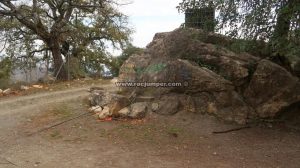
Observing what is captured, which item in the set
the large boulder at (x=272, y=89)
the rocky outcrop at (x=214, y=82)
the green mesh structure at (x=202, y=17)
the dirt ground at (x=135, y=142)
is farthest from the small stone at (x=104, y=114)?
the large boulder at (x=272, y=89)

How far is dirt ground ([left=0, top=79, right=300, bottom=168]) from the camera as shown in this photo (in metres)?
7.32

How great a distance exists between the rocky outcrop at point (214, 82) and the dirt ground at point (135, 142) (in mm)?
390

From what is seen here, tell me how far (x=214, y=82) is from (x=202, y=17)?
6.37ft

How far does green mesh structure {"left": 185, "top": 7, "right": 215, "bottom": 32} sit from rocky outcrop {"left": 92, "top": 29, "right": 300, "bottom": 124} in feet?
1.87

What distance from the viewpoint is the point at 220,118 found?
382 inches

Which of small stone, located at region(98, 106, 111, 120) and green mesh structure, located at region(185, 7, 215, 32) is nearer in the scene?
green mesh structure, located at region(185, 7, 215, 32)

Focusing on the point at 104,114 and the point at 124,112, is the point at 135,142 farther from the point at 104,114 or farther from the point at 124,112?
the point at 104,114

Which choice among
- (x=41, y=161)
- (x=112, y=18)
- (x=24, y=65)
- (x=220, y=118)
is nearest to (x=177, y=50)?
(x=220, y=118)

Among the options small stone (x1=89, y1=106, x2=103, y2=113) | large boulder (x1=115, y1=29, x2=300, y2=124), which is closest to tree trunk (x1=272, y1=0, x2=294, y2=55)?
large boulder (x1=115, y1=29, x2=300, y2=124)

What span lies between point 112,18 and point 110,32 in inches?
49.3

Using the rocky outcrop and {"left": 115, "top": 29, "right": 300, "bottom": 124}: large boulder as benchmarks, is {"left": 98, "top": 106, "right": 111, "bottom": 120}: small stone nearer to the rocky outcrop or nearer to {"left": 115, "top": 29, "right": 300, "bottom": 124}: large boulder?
the rocky outcrop

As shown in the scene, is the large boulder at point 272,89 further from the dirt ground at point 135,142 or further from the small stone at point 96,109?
the small stone at point 96,109

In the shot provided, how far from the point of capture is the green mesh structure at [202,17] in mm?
8445

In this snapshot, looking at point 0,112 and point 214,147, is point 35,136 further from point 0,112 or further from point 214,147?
point 214,147
